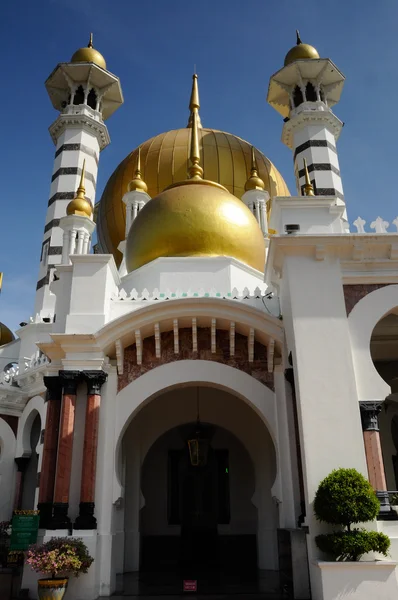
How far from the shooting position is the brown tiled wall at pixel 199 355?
1080 cm

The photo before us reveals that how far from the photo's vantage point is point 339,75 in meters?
27.1

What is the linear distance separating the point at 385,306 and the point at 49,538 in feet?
23.9

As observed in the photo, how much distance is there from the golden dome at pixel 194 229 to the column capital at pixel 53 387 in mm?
4946

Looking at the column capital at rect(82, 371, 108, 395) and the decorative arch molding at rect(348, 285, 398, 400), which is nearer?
the decorative arch molding at rect(348, 285, 398, 400)

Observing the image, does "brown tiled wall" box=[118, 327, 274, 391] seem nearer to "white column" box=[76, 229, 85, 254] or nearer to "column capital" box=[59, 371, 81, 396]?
"column capital" box=[59, 371, 81, 396]

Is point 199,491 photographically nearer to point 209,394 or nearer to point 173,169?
point 209,394

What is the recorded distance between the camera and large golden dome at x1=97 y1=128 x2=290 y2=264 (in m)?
23.8

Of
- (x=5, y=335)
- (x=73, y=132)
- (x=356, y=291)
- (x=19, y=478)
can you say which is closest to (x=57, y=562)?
(x=356, y=291)

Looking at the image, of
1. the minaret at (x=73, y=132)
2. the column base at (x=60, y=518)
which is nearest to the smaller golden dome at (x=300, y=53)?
the minaret at (x=73, y=132)

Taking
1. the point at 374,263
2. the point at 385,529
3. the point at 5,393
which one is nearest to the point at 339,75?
the point at 374,263

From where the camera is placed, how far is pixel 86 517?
30.7 feet

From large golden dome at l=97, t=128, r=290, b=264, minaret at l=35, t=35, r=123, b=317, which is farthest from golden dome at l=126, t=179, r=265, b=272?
large golden dome at l=97, t=128, r=290, b=264

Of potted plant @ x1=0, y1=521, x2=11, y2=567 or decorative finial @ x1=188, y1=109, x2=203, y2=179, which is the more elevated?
decorative finial @ x1=188, y1=109, x2=203, y2=179

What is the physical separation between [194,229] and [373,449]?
25.5 ft
